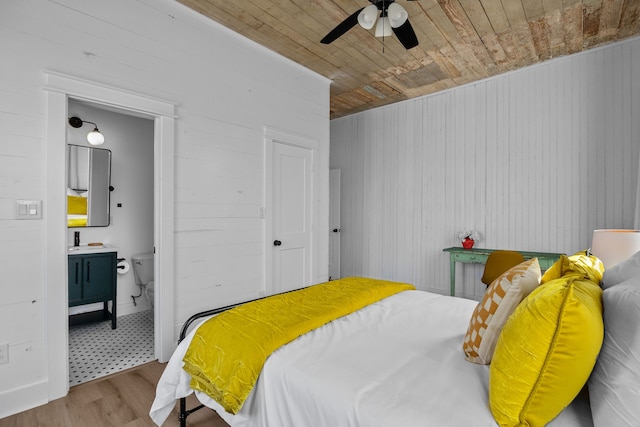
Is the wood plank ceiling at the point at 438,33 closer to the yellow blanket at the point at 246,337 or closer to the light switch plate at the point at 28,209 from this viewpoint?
the light switch plate at the point at 28,209

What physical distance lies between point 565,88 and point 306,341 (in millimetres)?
4033

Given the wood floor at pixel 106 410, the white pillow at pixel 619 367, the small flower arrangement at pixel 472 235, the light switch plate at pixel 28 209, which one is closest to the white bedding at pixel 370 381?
the white pillow at pixel 619 367

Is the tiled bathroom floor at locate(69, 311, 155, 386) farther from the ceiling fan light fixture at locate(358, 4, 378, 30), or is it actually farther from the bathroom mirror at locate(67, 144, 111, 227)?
the ceiling fan light fixture at locate(358, 4, 378, 30)

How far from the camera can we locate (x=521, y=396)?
2.99 feet

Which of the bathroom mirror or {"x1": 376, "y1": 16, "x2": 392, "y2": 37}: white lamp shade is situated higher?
{"x1": 376, "y1": 16, "x2": 392, "y2": 37}: white lamp shade

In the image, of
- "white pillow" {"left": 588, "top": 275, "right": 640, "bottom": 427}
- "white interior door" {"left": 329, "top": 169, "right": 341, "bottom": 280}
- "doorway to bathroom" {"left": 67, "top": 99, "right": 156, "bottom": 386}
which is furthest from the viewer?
"white interior door" {"left": 329, "top": 169, "right": 341, "bottom": 280}

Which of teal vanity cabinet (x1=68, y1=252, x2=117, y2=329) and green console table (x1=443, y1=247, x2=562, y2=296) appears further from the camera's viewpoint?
green console table (x1=443, y1=247, x2=562, y2=296)

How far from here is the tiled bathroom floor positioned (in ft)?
8.30

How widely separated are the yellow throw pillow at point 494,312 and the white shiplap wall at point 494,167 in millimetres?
2841

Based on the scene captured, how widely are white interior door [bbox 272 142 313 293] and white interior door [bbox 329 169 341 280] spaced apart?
174 centimetres

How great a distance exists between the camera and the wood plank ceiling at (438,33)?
2725 millimetres

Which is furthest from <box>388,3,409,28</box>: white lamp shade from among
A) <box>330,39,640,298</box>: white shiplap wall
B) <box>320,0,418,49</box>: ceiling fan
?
<box>330,39,640,298</box>: white shiplap wall

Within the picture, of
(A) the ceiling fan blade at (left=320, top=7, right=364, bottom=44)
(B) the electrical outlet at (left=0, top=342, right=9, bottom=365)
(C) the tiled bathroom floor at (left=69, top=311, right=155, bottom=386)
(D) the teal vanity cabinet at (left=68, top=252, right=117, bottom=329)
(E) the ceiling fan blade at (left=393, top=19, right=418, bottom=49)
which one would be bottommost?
(C) the tiled bathroom floor at (left=69, top=311, right=155, bottom=386)

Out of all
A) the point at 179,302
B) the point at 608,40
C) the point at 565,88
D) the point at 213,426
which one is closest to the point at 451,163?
the point at 565,88
